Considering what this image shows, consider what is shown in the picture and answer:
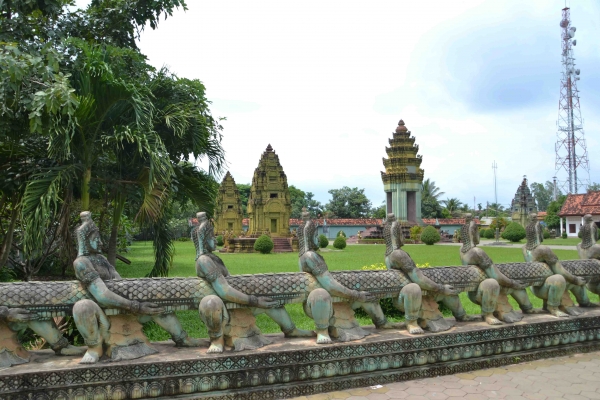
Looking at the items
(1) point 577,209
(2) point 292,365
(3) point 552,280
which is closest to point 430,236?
(1) point 577,209

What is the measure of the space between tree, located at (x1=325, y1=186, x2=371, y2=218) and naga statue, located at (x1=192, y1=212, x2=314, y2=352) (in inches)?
2341

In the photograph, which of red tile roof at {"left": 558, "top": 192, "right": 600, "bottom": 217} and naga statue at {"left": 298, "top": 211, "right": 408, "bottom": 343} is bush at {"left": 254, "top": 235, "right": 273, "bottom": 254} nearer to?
naga statue at {"left": 298, "top": 211, "right": 408, "bottom": 343}

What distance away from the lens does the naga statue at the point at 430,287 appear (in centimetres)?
524

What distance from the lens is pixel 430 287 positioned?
17.1ft

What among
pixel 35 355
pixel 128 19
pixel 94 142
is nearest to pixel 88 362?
pixel 35 355

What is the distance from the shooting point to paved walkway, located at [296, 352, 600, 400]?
4.31 meters

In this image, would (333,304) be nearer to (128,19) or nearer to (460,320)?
(460,320)

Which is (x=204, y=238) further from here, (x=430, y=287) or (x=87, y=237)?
(x=430, y=287)

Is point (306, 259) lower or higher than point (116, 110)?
lower

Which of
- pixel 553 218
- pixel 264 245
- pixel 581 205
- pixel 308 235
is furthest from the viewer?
pixel 553 218

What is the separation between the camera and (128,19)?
8453mm

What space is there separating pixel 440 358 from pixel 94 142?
5353mm

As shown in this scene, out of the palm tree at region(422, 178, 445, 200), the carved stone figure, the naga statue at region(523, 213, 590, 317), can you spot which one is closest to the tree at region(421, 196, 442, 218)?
the palm tree at region(422, 178, 445, 200)

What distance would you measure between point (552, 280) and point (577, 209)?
1714 inches
